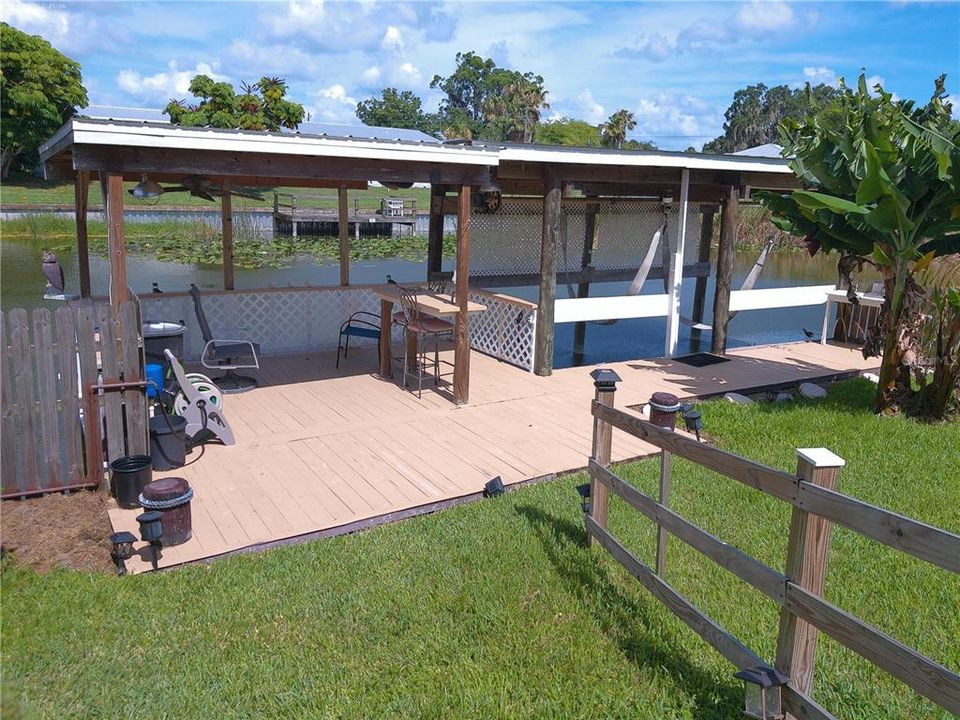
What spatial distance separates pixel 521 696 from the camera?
9.48 feet

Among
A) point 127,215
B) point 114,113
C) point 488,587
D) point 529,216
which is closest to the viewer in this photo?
point 488,587

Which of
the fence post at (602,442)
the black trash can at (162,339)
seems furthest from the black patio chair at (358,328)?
the fence post at (602,442)

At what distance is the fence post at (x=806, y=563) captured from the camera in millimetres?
2504

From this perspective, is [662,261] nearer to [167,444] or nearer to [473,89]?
[167,444]

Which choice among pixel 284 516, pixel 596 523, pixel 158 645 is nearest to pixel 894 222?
pixel 596 523

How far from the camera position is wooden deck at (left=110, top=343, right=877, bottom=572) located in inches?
205

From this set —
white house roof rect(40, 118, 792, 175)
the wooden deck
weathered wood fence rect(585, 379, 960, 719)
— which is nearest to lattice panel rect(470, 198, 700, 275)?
the wooden deck

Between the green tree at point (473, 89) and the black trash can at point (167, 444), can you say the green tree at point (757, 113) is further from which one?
the black trash can at point (167, 444)

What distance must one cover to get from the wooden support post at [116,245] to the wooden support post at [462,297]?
318 centimetres

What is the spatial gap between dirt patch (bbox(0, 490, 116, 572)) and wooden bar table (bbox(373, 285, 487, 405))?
365cm

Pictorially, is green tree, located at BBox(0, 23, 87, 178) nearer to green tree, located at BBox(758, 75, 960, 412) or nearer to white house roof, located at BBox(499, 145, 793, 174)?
white house roof, located at BBox(499, 145, 793, 174)

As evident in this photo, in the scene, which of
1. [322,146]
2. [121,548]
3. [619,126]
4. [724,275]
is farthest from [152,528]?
[619,126]

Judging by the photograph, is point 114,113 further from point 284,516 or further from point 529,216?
point 284,516

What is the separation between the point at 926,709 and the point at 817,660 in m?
0.42
